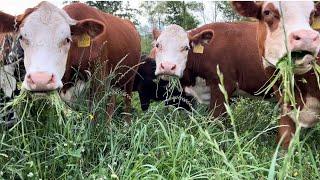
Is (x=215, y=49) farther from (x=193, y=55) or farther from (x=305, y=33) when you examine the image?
(x=305, y=33)

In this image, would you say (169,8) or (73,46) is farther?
(169,8)

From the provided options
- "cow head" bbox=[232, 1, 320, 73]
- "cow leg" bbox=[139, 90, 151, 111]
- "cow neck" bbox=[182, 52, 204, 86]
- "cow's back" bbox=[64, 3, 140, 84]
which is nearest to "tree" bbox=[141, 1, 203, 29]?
"cow leg" bbox=[139, 90, 151, 111]

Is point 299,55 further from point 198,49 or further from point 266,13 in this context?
point 198,49

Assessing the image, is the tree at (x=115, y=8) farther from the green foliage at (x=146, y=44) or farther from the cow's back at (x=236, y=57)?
the cow's back at (x=236, y=57)

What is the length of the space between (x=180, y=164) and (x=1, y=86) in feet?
5.91

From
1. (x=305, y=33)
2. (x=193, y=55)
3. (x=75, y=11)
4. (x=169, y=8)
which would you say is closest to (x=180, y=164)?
(x=305, y=33)

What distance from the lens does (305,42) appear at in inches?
169

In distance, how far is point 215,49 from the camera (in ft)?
26.5

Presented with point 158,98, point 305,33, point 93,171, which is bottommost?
point 158,98

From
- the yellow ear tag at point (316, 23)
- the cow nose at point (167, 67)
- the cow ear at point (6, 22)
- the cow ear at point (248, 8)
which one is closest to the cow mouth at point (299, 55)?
the yellow ear tag at point (316, 23)

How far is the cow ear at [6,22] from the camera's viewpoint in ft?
17.8

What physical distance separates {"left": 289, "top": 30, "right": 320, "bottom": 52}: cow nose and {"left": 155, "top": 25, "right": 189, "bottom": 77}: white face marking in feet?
10.8

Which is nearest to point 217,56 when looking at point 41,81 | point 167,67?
point 167,67

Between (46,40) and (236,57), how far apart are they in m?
3.62
